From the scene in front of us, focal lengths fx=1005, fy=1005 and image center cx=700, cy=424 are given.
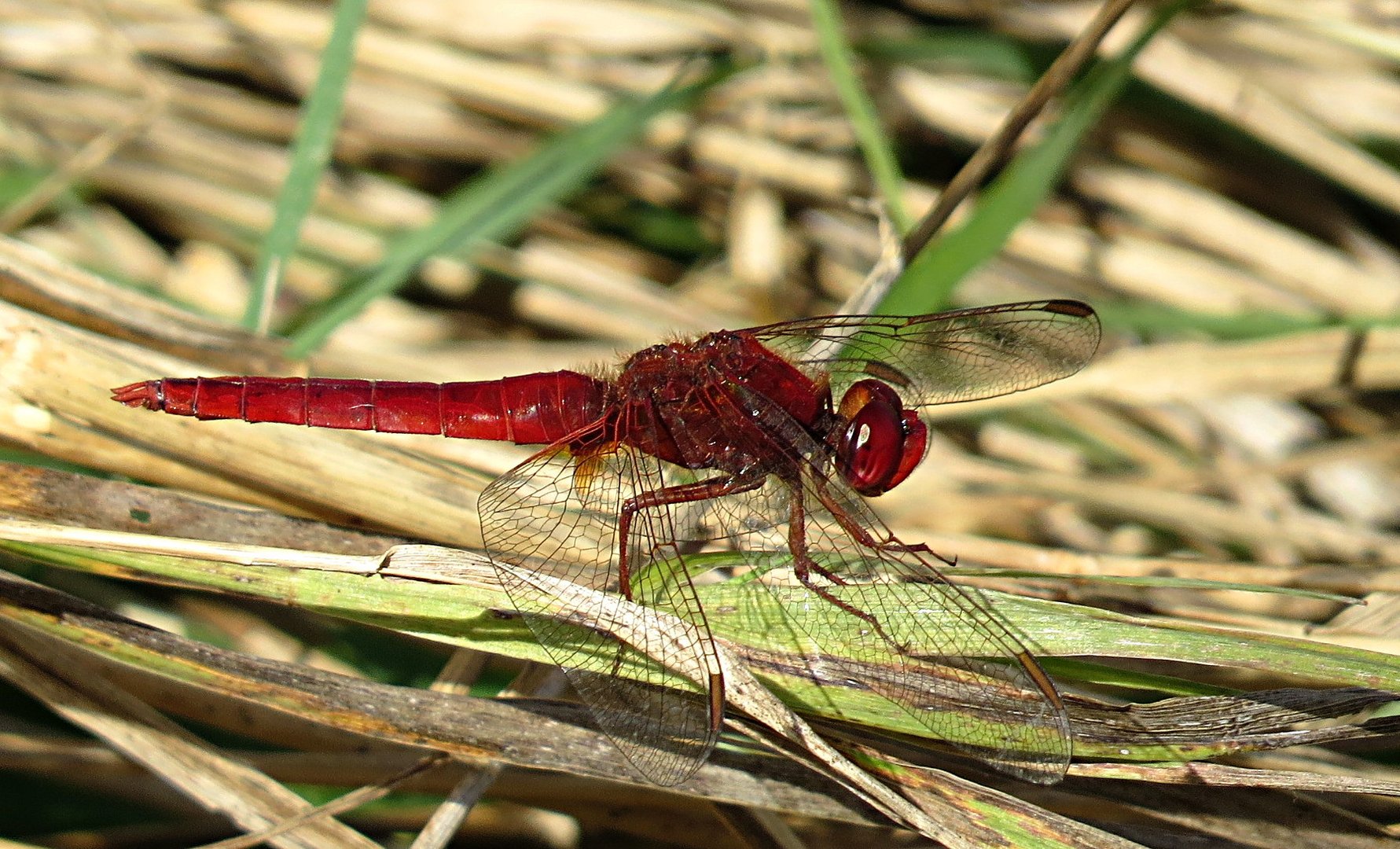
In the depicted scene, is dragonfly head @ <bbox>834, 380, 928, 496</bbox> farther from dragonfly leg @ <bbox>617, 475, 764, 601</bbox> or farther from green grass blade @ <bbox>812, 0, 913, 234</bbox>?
green grass blade @ <bbox>812, 0, 913, 234</bbox>

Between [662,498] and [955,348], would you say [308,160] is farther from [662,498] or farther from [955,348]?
[955,348]

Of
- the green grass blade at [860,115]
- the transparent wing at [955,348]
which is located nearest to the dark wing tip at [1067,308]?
the transparent wing at [955,348]

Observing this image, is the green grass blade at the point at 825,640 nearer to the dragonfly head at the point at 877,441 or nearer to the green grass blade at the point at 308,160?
Answer: the dragonfly head at the point at 877,441

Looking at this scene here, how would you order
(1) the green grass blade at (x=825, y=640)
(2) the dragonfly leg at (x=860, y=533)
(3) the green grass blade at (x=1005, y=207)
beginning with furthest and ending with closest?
(3) the green grass blade at (x=1005, y=207)
(2) the dragonfly leg at (x=860, y=533)
(1) the green grass blade at (x=825, y=640)

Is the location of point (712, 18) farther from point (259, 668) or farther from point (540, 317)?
point (259, 668)

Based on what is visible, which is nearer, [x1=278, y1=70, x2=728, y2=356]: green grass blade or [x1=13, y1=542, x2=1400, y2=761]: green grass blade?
[x1=13, y1=542, x2=1400, y2=761]: green grass blade

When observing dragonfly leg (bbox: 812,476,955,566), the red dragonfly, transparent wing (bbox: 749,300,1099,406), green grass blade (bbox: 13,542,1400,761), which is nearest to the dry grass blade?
green grass blade (bbox: 13,542,1400,761)
